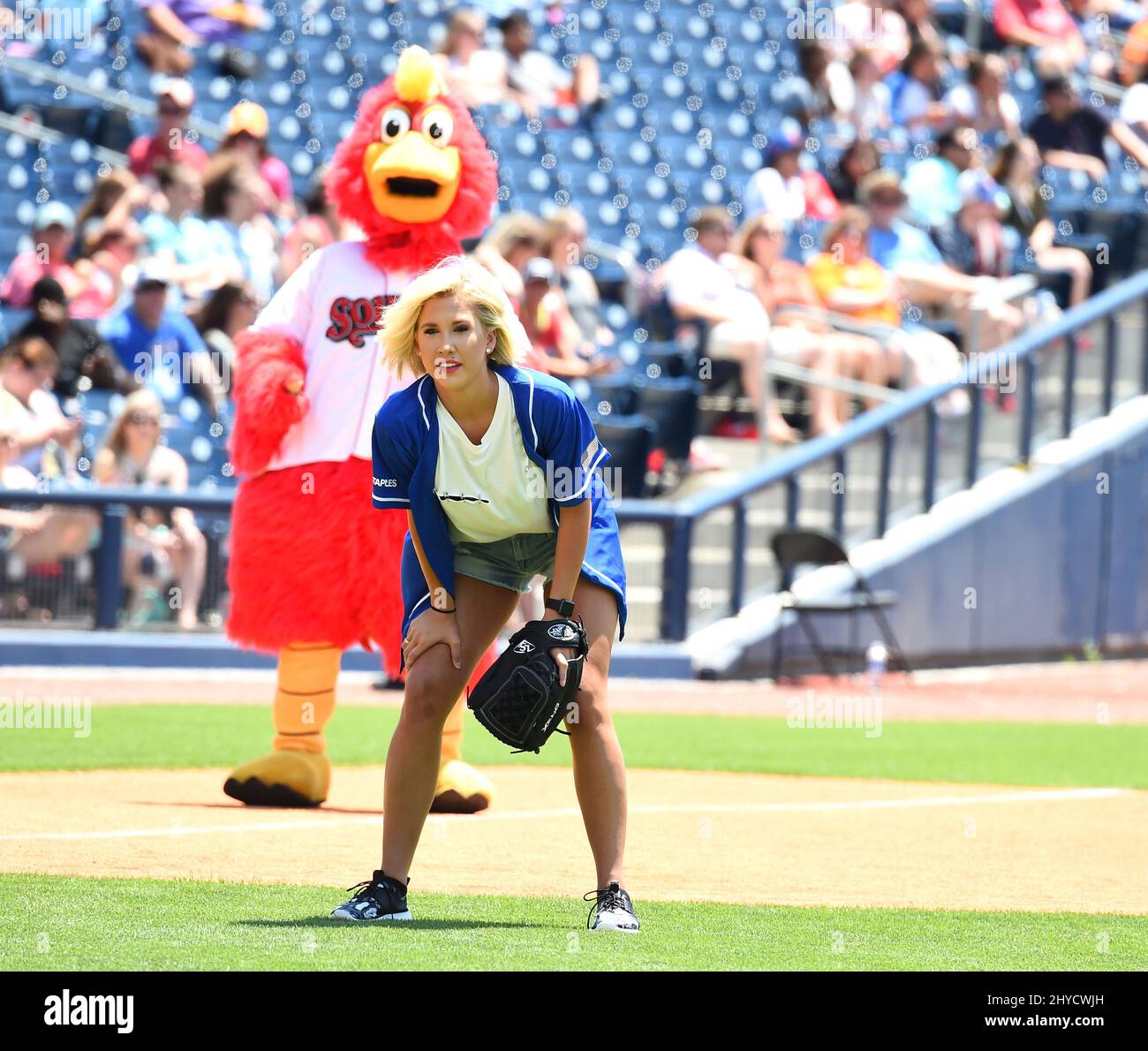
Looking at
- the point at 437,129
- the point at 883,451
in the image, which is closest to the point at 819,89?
the point at 883,451

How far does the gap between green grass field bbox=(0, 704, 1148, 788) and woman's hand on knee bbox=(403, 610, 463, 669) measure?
12.0ft

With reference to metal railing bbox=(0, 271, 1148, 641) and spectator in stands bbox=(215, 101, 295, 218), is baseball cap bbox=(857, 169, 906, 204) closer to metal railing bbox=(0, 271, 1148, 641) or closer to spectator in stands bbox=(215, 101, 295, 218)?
metal railing bbox=(0, 271, 1148, 641)

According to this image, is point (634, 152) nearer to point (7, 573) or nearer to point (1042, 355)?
point (1042, 355)

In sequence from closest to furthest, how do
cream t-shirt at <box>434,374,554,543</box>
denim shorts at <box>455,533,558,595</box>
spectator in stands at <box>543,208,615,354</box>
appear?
cream t-shirt at <box>434,374,554,543</box>
denim shorts at <box>455,533,558,595</box>
spectator in stands at <box>543,208,615,354</box>

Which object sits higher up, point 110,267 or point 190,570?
point 110,267

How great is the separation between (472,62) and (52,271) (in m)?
4.75

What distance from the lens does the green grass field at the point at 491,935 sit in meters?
4.34

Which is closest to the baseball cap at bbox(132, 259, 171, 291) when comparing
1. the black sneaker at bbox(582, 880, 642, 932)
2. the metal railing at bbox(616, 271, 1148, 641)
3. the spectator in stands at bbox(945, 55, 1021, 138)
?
the metal railing at bbox(616, 271, 1148, 641)

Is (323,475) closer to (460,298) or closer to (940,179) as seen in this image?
(460,298)

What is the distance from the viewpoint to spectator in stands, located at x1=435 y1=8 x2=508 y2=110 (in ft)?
52.9

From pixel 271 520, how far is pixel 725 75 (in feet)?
39.6

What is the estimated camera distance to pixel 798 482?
13.5 m

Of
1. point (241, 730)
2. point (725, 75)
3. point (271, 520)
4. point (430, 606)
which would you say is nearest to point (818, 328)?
point (725, 75)

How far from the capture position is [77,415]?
12352mm
